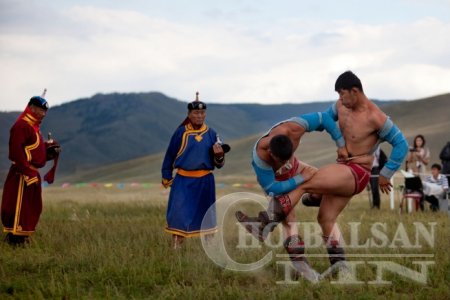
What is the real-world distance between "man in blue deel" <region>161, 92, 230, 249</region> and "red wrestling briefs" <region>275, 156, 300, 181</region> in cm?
242

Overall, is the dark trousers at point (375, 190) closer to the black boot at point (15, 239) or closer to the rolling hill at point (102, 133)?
the black boot at point (15, 239)

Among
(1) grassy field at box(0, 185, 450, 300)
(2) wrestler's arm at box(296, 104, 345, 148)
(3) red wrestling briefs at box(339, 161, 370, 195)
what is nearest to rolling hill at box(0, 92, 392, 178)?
(1) grassy field at box(0, 185, 450, 300)

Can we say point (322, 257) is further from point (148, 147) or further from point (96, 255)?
point (148, 147)

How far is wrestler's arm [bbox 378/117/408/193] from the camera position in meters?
7.77

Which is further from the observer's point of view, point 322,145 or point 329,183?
point 322,145

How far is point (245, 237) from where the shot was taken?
10180 millimetres

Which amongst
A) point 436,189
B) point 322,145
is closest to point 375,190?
point 436,189

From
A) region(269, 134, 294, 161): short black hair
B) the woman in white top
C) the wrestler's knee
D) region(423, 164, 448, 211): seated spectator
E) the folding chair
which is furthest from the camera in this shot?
the woman in white top

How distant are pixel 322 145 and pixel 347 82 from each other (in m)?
68.6

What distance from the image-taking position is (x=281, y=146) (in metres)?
7.19

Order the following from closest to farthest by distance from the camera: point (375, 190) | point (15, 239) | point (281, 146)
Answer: point (281, 146)
point (15, 239)
point (375, 190)

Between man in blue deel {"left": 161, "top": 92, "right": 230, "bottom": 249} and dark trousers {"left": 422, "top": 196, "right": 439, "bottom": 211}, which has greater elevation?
man in blue deel {"left": 161, "top": 92, "right": 230, "bottom": 249}

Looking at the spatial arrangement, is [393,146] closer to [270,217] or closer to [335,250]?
[335,250]

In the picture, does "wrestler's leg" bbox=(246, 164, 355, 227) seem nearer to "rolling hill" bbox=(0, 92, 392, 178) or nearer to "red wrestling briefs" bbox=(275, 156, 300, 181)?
"red wrestling briefs" bbox=(275, 156, 300, 181)
